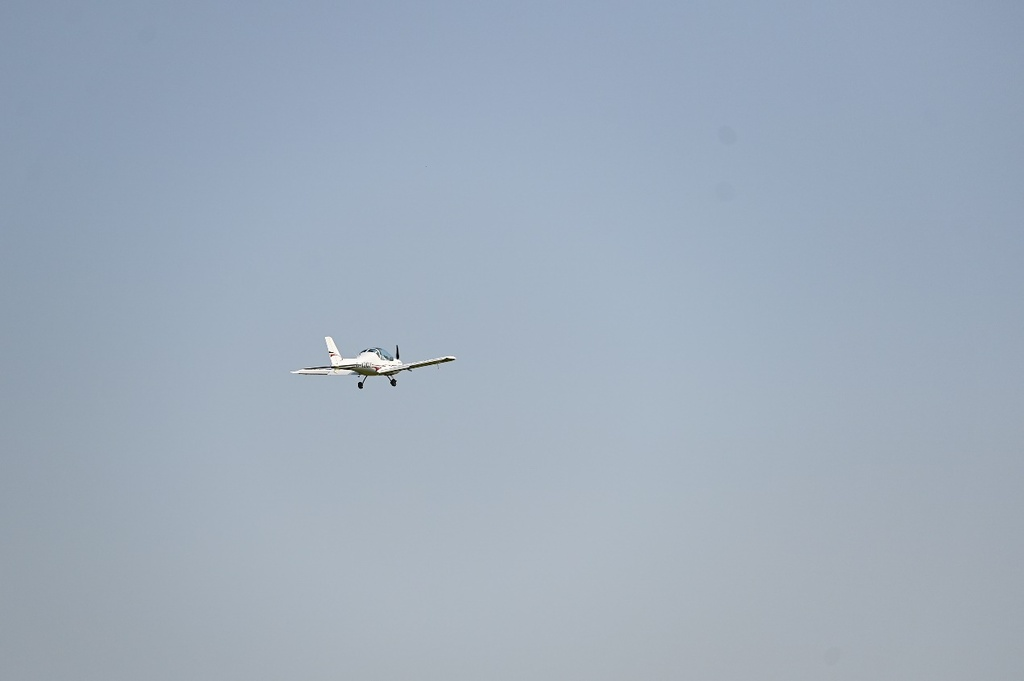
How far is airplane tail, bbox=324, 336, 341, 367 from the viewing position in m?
93.0

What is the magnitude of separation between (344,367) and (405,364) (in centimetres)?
460

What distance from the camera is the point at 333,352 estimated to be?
310ft

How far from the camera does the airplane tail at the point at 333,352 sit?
93000mm

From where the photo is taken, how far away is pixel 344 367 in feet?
298

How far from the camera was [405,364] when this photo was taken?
9138cm
